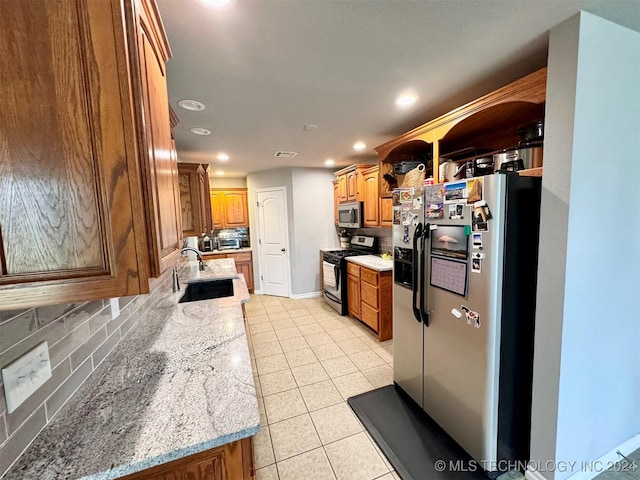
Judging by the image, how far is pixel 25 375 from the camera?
695 millimetres

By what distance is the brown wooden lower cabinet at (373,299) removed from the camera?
308cm

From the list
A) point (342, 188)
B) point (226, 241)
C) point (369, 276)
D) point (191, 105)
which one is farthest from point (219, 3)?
point (226, 241)

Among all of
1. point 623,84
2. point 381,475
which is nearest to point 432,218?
point 623,84

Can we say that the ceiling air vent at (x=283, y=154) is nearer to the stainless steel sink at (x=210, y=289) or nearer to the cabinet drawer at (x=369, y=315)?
the stainless steel sink at (x=210, y=289)

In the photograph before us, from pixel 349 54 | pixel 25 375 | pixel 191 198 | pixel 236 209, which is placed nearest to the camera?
pixel 25 375

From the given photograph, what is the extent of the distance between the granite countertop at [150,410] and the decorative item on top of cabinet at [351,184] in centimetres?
298

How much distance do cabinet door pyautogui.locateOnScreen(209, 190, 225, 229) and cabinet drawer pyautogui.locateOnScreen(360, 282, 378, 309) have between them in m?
3.40

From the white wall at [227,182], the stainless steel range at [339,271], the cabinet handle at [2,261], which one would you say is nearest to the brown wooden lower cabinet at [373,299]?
the stainless steel range at [339,271]

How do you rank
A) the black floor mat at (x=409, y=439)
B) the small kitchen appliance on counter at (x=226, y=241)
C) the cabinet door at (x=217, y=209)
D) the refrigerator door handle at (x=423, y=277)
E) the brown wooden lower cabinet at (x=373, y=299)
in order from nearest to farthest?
1. the black floor mat at (x=409, y=439)
2. the refrigerator door handle at (x=423, y=277)
3. the brown wooden lower cabinet at (x=373, y=299)
4. the cabinet door at (x=217, y=209)
5. the small kitchen appliance on counter at (x=226, y=241)

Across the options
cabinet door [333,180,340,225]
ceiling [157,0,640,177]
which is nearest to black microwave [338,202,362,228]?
cabinet door [333,180,340,225]

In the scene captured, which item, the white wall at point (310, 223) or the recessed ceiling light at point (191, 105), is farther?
the white wall at point (310, 223)

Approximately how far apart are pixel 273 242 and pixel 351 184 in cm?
194

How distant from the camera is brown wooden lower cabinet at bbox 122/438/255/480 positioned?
2.49 feet

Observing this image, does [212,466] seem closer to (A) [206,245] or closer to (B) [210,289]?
(B) [210,289]
